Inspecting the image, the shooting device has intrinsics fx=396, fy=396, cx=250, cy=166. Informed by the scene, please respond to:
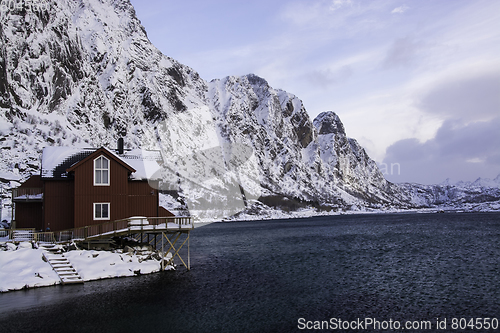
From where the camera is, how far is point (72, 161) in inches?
1850

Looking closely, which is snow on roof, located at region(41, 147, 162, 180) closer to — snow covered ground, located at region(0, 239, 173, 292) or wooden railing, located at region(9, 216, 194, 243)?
wooden railing, located at region(9, 216, 194, 243)

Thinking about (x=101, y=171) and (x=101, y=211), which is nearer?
(x=101, y=211)

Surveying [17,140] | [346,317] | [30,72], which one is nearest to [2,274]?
[346,317]

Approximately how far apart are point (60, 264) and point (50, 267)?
111 centimetres

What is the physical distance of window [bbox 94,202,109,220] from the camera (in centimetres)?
4372

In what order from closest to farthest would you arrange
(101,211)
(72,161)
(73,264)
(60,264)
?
(60,264) < (73,264) < (101,211) < (72,161)

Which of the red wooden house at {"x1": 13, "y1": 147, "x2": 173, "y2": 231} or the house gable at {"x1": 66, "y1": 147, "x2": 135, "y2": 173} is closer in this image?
the house gable at {"x1": 66, "y1": 147, "x2": 135, "y2": 173}

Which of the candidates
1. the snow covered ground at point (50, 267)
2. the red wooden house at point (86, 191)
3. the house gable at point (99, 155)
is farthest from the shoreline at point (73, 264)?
the house gable at point (99, 155)

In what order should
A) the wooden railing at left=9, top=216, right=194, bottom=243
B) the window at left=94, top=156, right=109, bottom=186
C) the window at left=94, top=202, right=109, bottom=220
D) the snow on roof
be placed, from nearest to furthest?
the wooden railing at left=9, top=216, right=194, bottom=243 < the window at left=94, top=202, right=109, bottom=220 < the window at left=94, top=156, right=109, bottom=186 < the snow on roof

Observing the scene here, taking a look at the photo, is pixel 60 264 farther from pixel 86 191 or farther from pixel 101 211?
pixel 86 191

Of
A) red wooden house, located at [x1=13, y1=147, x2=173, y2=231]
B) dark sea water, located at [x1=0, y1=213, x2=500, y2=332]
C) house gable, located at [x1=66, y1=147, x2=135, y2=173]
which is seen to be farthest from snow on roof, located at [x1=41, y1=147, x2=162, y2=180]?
dark sea water, located at [x1=0, y1=213, x2=500, y2=332]

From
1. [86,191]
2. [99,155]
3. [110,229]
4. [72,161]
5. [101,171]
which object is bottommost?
[110,229]

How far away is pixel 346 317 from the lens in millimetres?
27047

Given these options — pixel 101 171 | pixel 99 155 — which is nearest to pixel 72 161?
pixel 99 155
